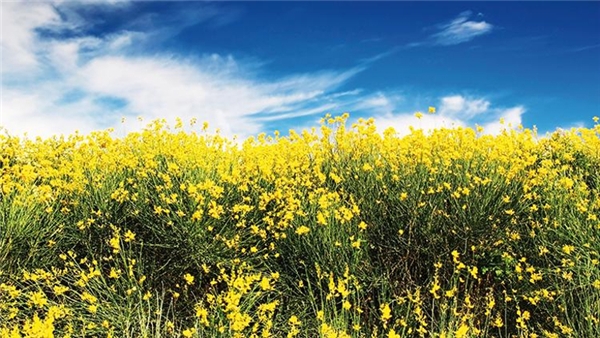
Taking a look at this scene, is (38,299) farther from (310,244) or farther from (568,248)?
(568,248)

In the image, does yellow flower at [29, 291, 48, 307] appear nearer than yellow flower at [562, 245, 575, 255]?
Yes

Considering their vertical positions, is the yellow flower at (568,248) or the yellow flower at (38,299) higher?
the yellow flower at (38,299)

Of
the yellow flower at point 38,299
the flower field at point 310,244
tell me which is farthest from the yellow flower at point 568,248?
the yellow flower at point 38,299

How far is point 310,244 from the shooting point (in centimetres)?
421

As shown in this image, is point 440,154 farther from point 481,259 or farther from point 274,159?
point 274,159

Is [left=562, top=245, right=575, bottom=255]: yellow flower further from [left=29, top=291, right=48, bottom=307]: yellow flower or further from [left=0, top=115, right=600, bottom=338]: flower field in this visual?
[left=29, top=291, right=48, bottom=307]: yellow flower

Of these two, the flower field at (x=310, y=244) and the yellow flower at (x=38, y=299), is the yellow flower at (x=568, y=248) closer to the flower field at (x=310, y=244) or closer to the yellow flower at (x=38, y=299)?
the flower field at (x=310, y=244)

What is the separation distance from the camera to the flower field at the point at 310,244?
4203mm

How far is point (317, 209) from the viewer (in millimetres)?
4434

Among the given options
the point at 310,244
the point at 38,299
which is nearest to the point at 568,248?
the point at 310,244

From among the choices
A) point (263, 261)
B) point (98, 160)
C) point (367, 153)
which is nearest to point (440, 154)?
point (367, 153)

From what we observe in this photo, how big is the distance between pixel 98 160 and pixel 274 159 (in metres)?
1.72

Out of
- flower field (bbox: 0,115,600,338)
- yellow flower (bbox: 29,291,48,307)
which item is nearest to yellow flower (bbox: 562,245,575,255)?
flower field (bbox: 0,115,600,338)

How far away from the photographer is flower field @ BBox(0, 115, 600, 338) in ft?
13.8
